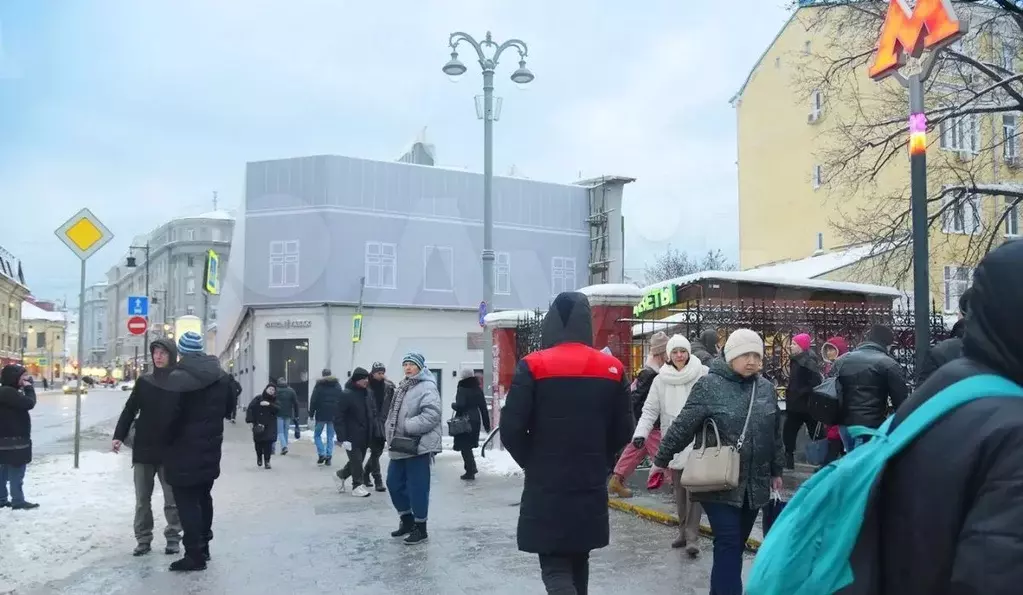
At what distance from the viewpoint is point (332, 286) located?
1511 inches

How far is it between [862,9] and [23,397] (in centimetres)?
1467

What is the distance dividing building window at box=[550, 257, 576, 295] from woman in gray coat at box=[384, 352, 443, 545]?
113ft

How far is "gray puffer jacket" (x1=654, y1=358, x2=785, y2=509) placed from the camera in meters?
5.93

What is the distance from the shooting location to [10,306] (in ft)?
284

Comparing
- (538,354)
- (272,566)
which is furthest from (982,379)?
(272,566)

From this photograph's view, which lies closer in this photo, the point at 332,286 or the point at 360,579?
the point at 360,579

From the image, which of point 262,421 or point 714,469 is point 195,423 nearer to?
point 714,469

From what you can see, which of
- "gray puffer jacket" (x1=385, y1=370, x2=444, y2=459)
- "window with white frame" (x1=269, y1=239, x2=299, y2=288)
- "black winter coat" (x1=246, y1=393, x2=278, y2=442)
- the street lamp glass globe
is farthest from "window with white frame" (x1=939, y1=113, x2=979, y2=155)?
"window with white frame" (x1=269, y1=239, x2=299, y2=288)

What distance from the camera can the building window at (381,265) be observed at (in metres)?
39.2

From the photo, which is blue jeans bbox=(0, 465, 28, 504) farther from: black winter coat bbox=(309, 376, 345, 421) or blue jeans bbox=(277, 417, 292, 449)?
blue jeans bbox=(277, 417, 292, 449)

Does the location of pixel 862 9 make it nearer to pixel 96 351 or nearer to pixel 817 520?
pixel 817 520

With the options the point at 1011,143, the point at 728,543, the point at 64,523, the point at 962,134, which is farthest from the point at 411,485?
the point at 1011,143

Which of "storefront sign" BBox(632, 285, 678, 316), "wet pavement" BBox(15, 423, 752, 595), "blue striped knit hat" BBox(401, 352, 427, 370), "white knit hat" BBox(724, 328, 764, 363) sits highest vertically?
"storefront sign" BBox(632, 285, 678, 316)

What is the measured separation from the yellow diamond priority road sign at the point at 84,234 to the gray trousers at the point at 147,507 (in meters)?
8.40
